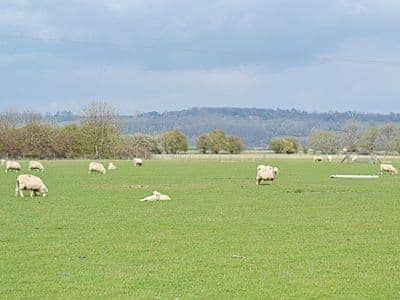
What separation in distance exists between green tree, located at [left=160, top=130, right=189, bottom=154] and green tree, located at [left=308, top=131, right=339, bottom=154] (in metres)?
32.4

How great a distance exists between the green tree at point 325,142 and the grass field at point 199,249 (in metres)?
139

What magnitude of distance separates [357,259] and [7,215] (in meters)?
13.6

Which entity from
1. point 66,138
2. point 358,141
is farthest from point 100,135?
point 358,141

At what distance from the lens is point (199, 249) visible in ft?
Answer: 54.3

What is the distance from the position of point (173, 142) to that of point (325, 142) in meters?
37.0

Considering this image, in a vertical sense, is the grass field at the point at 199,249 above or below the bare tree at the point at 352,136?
below

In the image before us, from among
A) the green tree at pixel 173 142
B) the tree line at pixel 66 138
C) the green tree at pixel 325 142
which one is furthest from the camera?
the green tree at pixel 173 142

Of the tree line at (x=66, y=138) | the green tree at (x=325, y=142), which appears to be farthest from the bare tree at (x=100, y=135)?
the green tree at (x=325, y=142)

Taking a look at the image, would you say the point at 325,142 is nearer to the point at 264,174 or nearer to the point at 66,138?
the point at 66,138

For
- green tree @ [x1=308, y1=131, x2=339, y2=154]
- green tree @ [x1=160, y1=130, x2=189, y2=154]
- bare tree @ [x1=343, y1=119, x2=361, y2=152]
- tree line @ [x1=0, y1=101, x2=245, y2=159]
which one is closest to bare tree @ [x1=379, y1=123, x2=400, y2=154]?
bare tree @ [x1=343, y1=119, x2=361, y2=152]

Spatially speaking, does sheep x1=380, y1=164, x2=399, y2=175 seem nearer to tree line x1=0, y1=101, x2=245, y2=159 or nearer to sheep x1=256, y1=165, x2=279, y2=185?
sheep x1=256, y1=165, x2=279, y2=185

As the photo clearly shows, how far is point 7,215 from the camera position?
79.8 feet

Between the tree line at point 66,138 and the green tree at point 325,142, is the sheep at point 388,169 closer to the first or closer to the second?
the tree line at point 66,138

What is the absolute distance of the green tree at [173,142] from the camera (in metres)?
169
